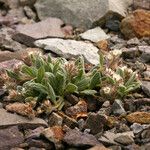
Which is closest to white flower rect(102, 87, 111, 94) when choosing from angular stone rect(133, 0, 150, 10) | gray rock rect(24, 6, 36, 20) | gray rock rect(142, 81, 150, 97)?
gray rock rect(142, 81, 150, 97)

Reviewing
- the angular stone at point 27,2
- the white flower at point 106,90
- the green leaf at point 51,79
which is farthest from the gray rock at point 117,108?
the angular stone at point 27,2

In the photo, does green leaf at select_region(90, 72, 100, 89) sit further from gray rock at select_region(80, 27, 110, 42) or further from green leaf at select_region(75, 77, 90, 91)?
gray rock at select_region(80, 27, 110, 42)

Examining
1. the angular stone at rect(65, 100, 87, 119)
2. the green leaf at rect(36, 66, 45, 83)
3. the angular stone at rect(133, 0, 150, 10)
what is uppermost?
the green leaf at rect(36, 66, 45, 83)

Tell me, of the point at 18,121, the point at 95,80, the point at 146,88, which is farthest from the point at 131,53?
the point at 18,121

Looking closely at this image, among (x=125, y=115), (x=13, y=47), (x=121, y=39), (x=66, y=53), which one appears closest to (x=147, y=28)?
(x=121, y=39)

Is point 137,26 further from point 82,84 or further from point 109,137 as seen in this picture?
point 109,137

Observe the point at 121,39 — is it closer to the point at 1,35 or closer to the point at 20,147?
the point at 1,35
